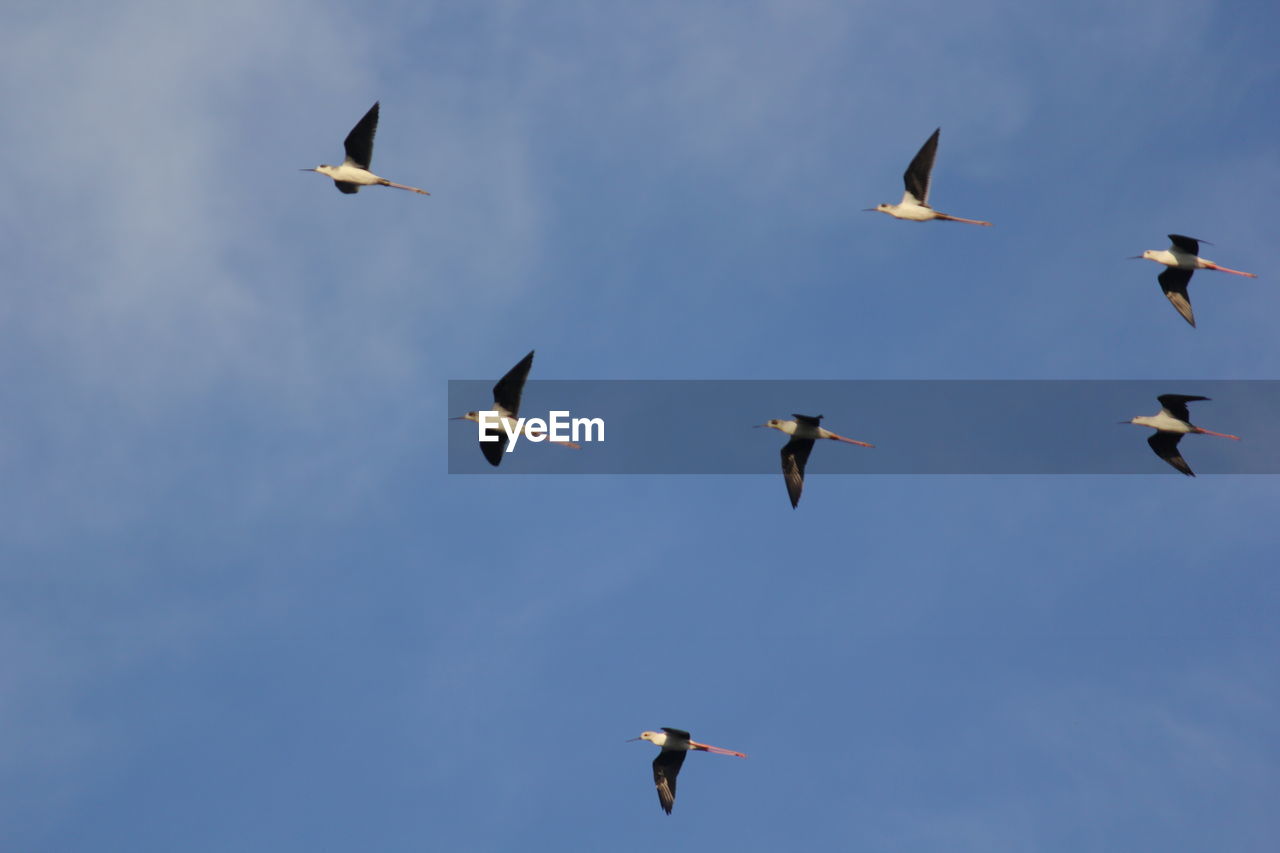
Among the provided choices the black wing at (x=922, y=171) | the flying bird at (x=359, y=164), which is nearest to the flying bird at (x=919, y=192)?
the black wing at (x=922, y=171)

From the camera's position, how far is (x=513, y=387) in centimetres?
3081

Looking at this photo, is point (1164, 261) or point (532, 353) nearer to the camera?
point (532, 353)

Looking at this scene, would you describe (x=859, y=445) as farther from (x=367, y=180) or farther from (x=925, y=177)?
(x=367, y=180)

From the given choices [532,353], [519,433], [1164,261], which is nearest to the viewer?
[532,353]

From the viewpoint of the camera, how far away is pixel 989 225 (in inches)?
1282

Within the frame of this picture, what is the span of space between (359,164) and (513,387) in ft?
22.7

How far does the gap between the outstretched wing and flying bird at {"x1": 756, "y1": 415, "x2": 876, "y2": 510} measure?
10.6 m

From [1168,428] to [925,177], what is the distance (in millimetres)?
7752

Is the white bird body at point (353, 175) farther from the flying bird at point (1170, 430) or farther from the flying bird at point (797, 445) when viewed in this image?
the flying bird at point (1170, 430)

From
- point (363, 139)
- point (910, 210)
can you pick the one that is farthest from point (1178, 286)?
point (363, 139)

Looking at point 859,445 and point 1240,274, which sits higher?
point 1240,274

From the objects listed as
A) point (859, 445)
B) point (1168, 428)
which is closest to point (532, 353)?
point (859, 445)

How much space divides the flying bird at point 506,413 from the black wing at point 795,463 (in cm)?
462

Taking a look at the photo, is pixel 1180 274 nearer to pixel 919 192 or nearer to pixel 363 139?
pixel 919 192
